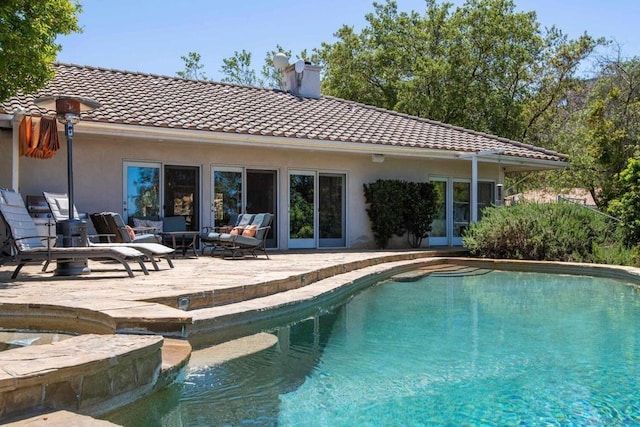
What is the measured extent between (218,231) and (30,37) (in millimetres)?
6745

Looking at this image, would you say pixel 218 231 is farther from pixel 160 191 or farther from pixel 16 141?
pixel 16 141

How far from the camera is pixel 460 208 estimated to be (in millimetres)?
17750

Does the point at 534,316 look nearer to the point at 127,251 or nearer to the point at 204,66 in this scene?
the point at 127,251

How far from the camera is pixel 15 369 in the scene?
298cm

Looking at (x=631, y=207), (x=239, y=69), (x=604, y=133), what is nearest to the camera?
(x=631, y=207)

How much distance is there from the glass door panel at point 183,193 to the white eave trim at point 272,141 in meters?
0.86

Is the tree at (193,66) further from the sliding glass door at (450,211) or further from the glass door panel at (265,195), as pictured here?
the glass door panel at (265,195)

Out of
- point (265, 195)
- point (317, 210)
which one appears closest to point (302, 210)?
point (317, 210)

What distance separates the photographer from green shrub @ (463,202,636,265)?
1302 cm

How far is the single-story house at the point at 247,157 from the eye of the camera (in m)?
12.0

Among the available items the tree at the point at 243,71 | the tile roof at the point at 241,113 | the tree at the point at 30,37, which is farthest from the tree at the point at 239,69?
the tree at the point at 30,37

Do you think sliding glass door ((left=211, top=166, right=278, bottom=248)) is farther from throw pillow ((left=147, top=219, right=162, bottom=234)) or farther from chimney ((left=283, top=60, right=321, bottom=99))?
chimney ((left=283, top=60, right=321, bottom=99))

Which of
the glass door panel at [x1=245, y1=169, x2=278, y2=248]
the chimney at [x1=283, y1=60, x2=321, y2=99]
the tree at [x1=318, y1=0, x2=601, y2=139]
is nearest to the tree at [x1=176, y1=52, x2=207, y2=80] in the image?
the tree at [x1=318, y1=0, x2=601, y2=139]

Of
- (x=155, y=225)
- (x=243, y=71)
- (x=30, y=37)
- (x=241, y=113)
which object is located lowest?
(x=155, y=225)
